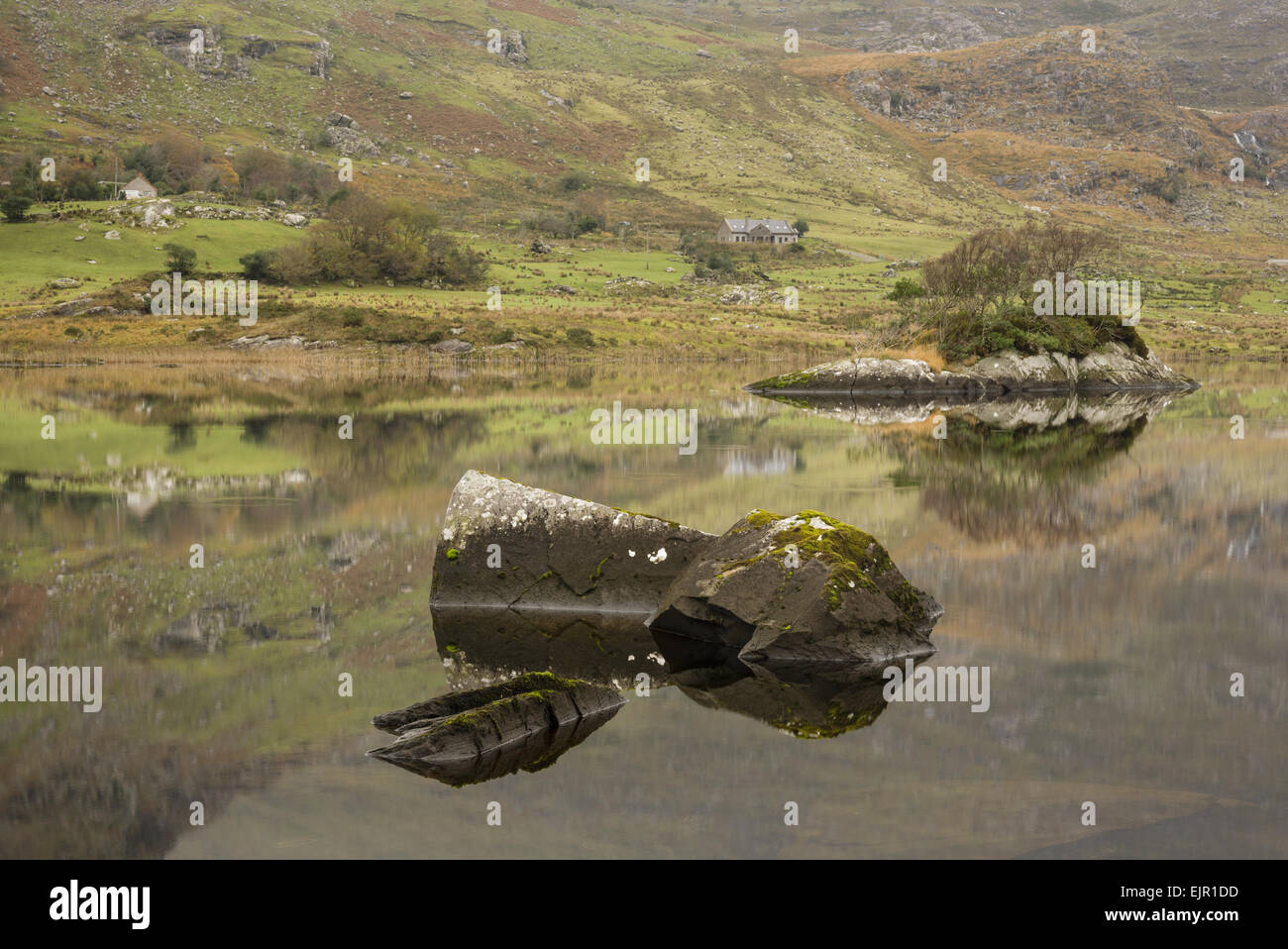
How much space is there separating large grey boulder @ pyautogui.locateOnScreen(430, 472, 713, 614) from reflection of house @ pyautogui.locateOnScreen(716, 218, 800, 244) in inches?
6202

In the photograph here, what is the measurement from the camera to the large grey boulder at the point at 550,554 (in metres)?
15.6

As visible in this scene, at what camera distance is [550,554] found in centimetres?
1584

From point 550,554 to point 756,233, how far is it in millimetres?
161827

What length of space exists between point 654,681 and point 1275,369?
78766mm

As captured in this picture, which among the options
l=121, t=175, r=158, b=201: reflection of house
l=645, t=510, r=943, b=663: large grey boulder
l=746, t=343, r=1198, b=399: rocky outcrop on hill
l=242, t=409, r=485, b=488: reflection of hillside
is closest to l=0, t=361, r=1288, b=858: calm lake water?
l=242, t=409, r=485, b=488: reflection of hillside

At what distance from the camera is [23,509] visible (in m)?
23.3

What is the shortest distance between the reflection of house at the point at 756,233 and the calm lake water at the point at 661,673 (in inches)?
5685

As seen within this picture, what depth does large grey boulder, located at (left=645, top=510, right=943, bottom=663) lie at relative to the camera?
13266 mm

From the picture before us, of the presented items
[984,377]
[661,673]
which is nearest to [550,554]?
[661,673]

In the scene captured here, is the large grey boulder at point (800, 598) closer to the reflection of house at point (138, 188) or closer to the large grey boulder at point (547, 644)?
the large grey boulder at point (547, 644)

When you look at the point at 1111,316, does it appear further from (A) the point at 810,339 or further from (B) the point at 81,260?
(B) the point at 81,260

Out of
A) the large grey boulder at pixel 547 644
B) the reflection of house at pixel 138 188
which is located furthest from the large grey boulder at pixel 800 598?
the reflection of house at pixel 138 188
